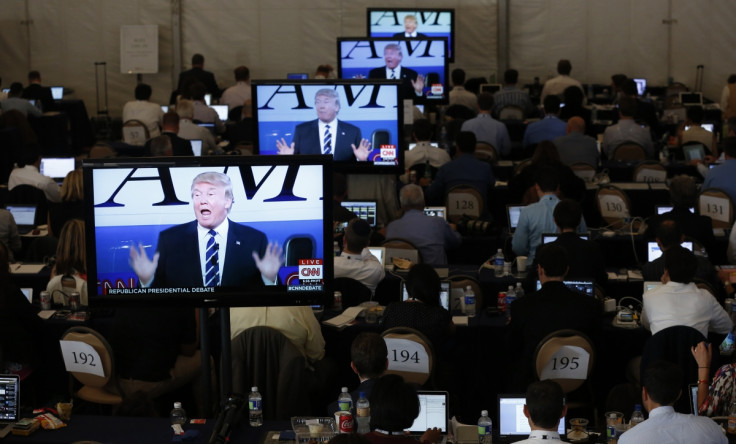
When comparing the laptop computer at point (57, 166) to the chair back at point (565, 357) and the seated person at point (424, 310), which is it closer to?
the seated person at point (424, 310)

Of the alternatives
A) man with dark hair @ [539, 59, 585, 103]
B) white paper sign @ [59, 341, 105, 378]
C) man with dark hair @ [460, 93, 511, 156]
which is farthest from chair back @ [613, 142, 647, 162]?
white paper sign @ [59, 341, 105, 378]

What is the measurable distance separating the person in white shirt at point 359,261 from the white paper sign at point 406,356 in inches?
51.7

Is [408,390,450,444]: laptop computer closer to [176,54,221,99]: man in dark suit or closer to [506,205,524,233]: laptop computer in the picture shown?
[506,205,524,233]: laptop computer

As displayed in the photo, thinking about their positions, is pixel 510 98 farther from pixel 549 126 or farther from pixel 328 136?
pixel 328 136

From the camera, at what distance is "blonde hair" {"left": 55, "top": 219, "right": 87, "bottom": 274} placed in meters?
7.39

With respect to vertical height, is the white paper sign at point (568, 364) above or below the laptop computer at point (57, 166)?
below

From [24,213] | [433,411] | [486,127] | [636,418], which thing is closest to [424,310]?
[433,411]

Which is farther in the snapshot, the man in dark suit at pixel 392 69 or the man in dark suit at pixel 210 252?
the man in dark suit at pixel 392 69

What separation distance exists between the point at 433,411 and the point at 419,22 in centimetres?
1309

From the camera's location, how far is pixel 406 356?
21.2 feet

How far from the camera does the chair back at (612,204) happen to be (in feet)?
34.3

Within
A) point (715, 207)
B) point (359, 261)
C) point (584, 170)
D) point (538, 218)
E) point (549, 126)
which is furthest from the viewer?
point (549, 126)

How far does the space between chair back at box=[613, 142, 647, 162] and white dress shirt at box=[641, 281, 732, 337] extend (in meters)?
6.62

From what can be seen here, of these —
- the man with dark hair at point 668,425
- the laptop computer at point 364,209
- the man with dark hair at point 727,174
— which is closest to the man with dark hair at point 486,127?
the man with dark hair at point 727,174
